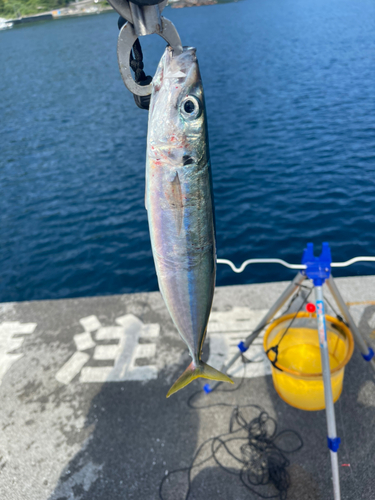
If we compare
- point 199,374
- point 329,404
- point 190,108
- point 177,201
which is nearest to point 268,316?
point 329,404

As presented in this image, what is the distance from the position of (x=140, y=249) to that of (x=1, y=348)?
592 cm

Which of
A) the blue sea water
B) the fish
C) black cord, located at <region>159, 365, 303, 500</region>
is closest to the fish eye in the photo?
the fish

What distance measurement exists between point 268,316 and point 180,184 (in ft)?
8.55

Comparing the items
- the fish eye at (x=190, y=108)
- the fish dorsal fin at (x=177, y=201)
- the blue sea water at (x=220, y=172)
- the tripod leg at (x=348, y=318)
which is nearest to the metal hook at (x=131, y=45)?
the fish eye at (x=190, y=108)

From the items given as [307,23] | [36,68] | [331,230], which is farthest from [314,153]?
[307,23]

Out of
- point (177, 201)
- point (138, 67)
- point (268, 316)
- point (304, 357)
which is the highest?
point (138, 67)

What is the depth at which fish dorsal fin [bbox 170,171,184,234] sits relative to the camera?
1.72 meters

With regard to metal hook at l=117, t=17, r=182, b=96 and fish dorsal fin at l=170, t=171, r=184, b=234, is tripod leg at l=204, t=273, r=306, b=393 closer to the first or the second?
fish dorsal fin at l=170, t=171, r=184, b=234

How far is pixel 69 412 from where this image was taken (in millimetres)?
4211

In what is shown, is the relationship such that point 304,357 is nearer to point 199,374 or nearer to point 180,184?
point 199,374

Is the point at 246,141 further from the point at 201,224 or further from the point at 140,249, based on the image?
the point at 201,224

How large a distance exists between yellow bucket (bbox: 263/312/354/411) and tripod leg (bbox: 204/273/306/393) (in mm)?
119

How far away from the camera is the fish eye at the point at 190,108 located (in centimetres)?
163

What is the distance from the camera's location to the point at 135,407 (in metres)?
4.18
